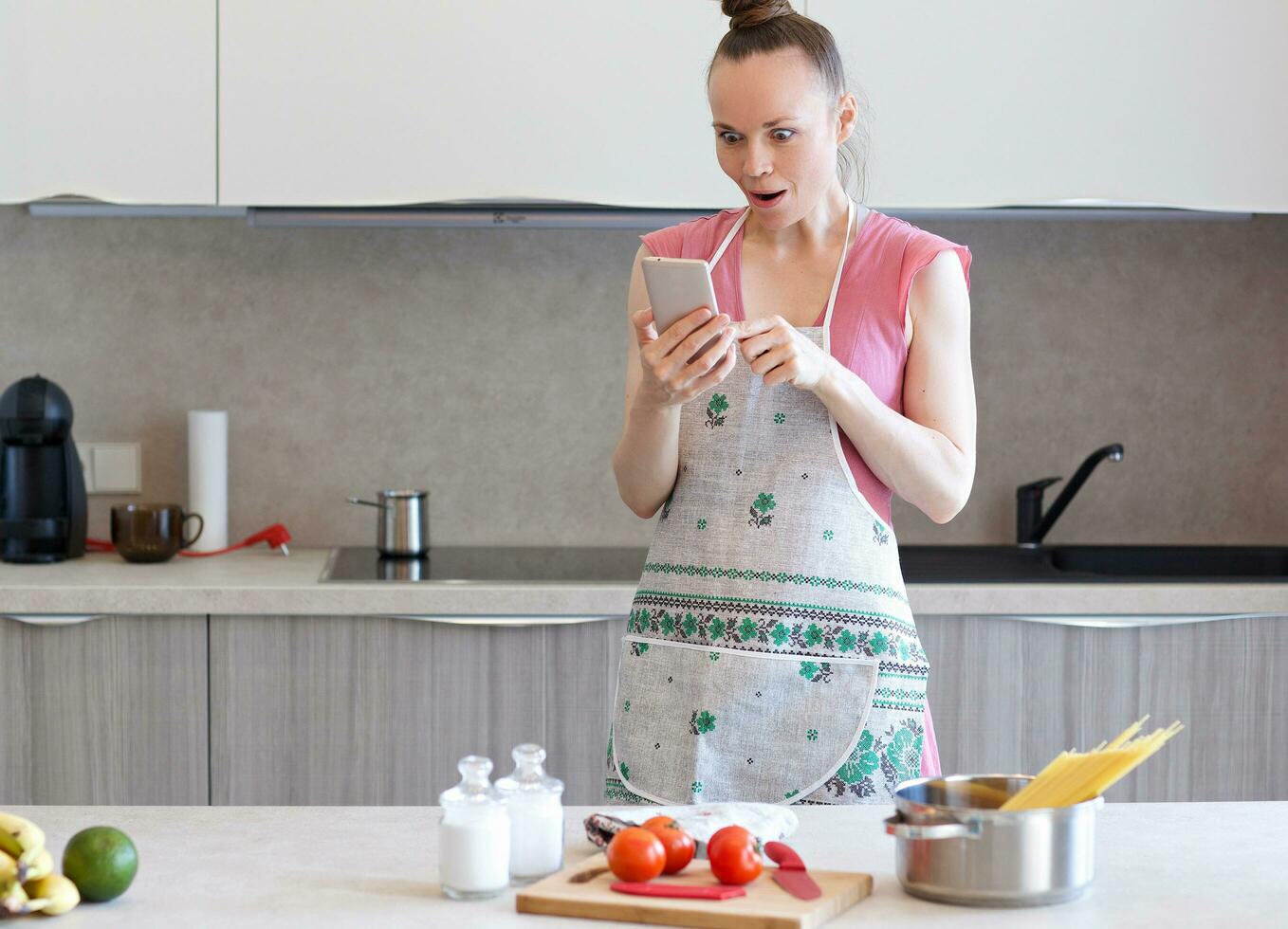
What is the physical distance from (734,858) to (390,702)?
1.35 m

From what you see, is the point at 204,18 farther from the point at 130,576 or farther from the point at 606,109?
the point at 130,576

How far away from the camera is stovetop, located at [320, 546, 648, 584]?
2361 millimetres

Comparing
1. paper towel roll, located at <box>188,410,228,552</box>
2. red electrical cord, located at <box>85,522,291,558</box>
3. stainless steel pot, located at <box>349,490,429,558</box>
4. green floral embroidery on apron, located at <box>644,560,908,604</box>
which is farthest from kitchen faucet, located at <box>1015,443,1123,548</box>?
paper towel roll, located at <box>188,410,228,552</box>

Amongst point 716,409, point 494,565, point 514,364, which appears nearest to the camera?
point 716,409

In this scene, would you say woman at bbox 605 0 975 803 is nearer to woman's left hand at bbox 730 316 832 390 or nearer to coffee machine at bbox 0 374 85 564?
woman's left hand at bbox 730 316 832 390

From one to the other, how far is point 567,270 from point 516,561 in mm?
580

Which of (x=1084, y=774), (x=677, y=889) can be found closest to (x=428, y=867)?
(x=677, y=889)

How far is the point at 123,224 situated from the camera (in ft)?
8.98

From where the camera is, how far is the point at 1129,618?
7.60 ft

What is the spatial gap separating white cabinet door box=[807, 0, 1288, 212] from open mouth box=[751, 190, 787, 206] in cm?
94

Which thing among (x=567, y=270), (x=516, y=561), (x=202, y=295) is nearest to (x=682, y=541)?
(x=516, y=561)

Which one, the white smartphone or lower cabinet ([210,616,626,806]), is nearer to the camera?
the white smartphone

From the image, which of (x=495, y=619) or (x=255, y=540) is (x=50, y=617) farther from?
(x=495, y=619)

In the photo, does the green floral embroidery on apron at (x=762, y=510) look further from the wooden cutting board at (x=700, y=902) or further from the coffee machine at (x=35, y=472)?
the coffee machine at (x=35, y=472)
